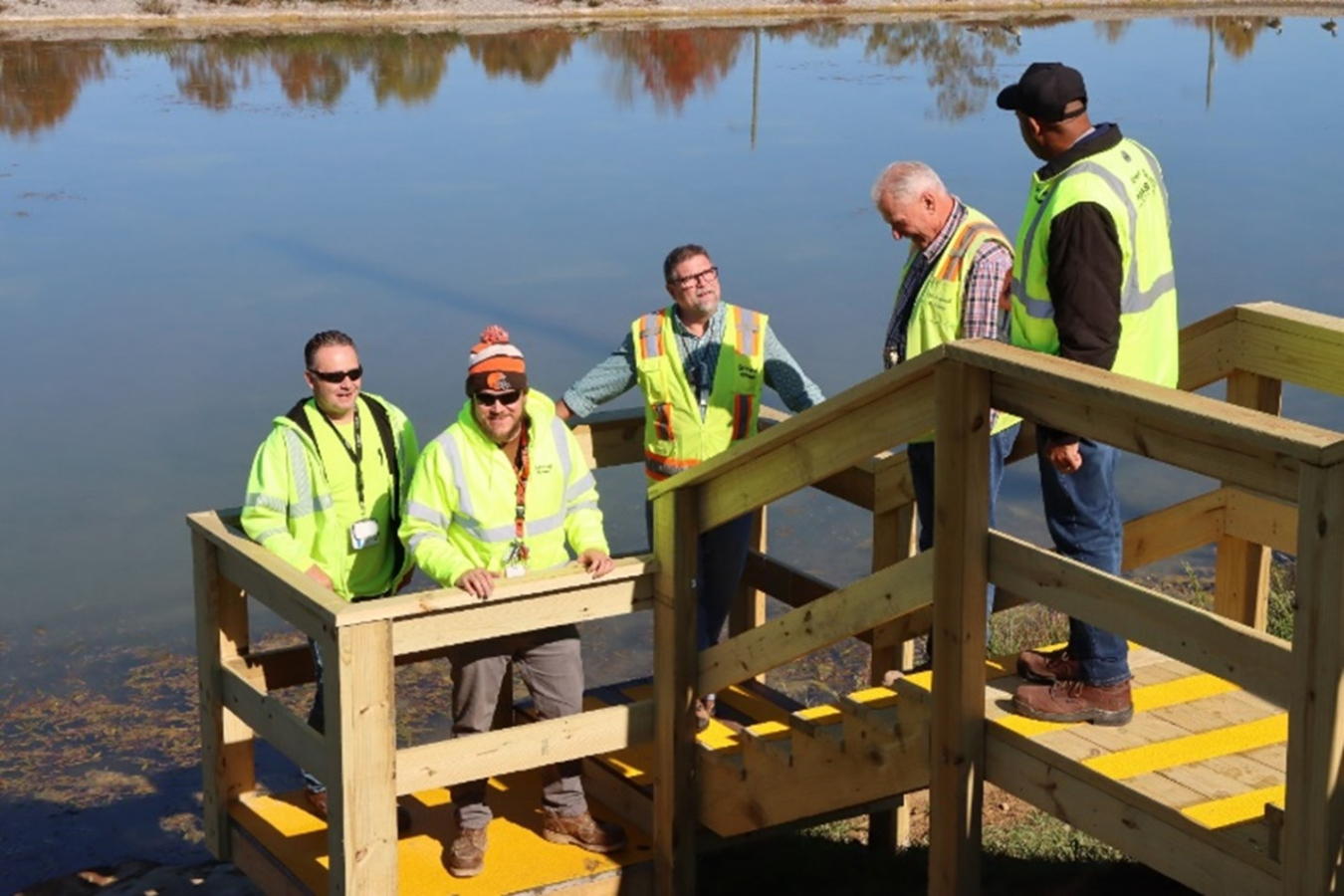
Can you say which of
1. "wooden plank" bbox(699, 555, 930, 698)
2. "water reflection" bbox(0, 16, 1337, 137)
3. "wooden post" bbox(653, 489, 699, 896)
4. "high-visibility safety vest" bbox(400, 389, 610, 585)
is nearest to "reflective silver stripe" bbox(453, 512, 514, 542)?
"high-visibility safety vest" bbox(400, 389, 610, 585)

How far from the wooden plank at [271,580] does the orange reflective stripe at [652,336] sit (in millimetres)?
1355

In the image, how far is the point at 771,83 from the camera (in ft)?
106

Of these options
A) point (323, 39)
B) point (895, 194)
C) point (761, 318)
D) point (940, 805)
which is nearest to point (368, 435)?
point (761, 318)

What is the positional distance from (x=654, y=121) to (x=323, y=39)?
29.8 feet

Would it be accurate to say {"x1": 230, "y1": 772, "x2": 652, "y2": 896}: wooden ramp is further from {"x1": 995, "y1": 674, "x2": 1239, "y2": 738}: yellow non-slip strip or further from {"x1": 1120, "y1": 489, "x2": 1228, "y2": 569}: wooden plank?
{"x1": 1120, "y1": 489, "x2": 1228, "y2": 569}: wooden plank

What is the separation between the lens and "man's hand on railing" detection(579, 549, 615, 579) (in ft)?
20.2

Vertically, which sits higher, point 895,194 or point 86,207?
point 895,194

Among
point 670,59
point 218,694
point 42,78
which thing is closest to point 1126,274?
point 218,694

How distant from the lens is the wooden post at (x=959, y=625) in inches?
202

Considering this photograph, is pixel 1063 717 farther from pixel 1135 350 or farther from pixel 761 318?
pixel 761 318

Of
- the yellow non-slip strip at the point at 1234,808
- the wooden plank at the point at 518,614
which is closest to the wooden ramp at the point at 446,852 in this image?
the wooden plank at the point at 518,614

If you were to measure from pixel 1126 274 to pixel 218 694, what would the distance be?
320 cm

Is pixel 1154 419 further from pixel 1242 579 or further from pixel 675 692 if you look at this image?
pixel 1242 579

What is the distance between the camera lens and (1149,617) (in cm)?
471
